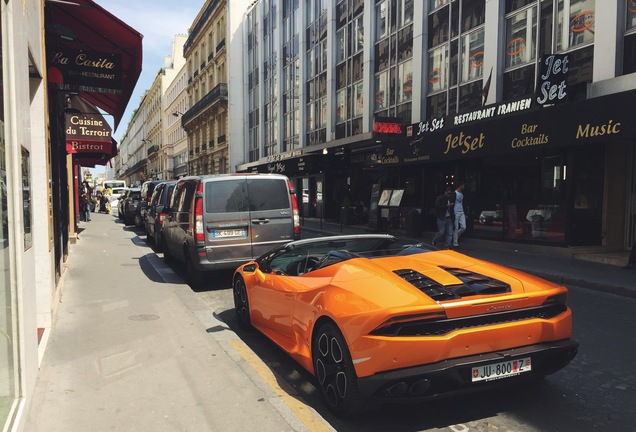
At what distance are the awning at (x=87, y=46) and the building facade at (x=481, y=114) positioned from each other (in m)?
9.52

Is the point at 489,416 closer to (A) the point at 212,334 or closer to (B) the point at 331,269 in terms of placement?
(B) the point at 331,269

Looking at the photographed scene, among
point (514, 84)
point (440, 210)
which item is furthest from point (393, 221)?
point (514, 84)

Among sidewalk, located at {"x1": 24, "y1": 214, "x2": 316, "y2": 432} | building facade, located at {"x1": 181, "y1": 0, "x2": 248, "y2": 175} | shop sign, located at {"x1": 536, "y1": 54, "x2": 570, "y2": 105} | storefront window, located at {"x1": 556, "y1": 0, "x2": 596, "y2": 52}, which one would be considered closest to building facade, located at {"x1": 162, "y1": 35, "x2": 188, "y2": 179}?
building facade, located at {"x1": 181, "y1": 0, "x2": 248, "y2": 175}

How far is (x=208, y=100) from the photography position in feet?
156

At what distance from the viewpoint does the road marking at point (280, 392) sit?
344cm

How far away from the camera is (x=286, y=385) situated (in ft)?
13.8

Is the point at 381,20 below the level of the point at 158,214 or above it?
above

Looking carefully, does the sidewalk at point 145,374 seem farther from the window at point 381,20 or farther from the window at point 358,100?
the window at point 381,20

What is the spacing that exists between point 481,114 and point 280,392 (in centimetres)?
1242

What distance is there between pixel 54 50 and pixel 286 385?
6383 mm

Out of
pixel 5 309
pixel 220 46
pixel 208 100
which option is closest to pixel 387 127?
pixel 5 309

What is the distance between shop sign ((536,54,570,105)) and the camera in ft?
39.1

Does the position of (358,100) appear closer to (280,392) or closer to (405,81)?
(405,81)

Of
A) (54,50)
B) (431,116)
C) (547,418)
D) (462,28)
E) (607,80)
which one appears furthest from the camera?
(431,116)
